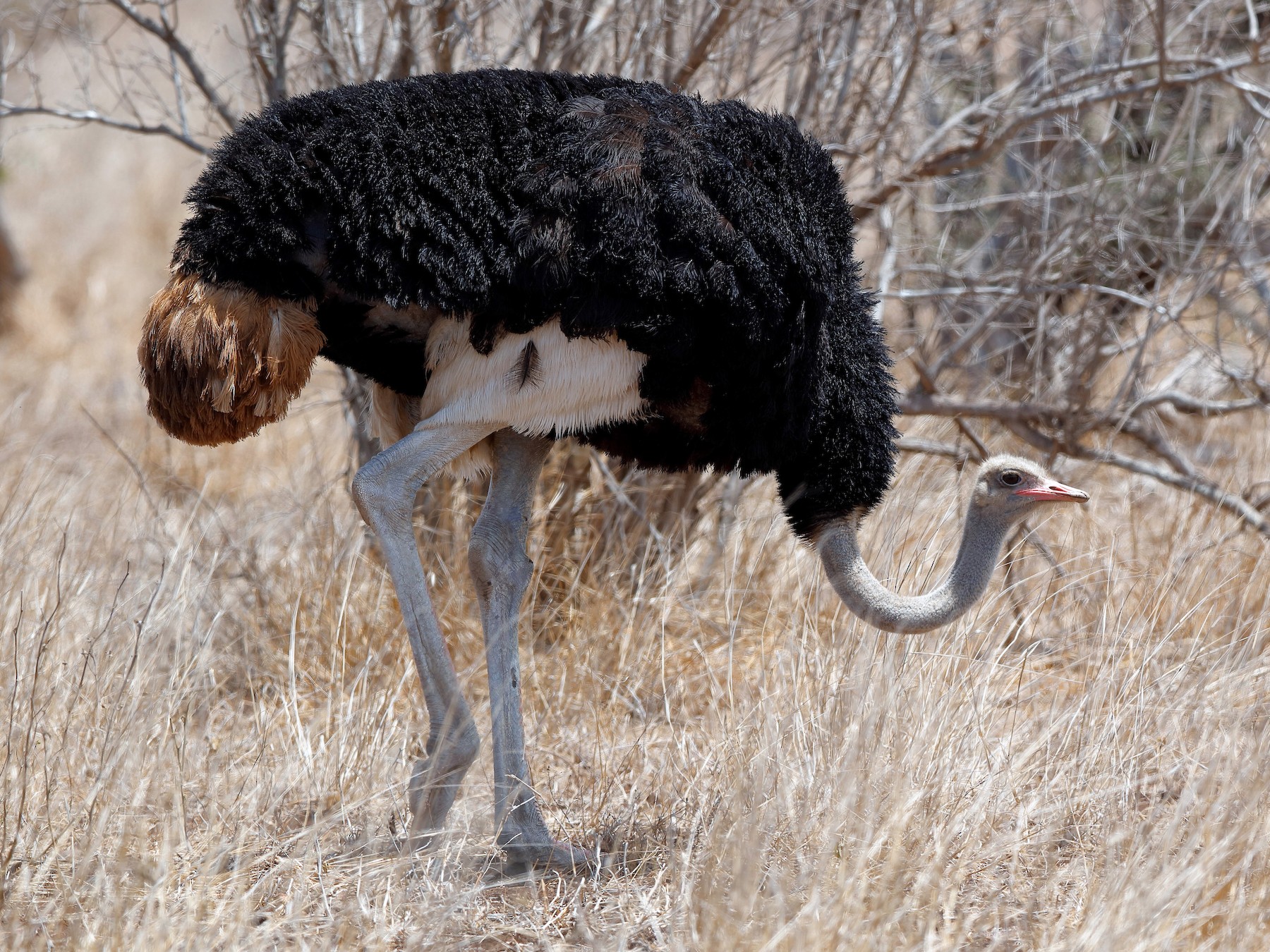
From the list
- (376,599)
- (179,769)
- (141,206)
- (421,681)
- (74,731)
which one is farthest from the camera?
(141,206)

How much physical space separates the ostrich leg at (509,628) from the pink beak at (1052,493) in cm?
119

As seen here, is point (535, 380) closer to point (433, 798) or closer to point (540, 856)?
point (433, 798)

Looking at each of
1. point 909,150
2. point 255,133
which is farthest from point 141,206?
point 255,133

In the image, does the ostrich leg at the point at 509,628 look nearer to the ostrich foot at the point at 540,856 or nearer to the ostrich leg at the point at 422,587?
the ostrich foot at the point at 540,856

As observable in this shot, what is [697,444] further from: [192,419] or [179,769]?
[179,769]

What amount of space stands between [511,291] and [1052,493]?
1.41 m

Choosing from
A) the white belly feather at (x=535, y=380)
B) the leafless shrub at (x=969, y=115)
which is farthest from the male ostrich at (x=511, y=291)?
the leafless shrub at (x=969, y=115)

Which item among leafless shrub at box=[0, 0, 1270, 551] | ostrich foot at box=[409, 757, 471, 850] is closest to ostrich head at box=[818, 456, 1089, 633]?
ostrich foot at box=[409, 757, 471, 850]

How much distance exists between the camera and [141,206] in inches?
419

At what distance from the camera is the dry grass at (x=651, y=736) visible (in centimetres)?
247

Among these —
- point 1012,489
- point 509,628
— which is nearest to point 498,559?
point 509,628

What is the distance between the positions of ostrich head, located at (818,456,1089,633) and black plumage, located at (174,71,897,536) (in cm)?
42

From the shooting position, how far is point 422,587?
9.71ft

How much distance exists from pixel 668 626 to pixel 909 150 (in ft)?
6.54
